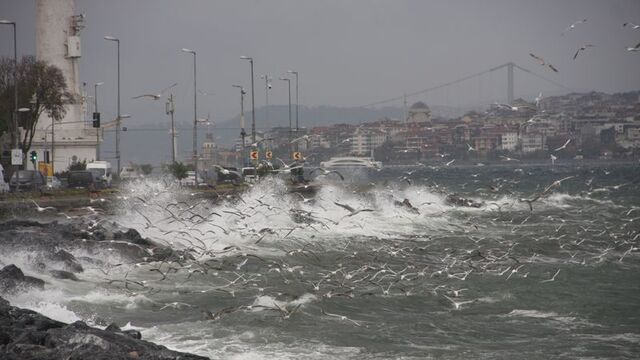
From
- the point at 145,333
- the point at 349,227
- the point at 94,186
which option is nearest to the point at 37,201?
the point at 94,186

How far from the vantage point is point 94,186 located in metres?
44.9

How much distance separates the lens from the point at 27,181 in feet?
145

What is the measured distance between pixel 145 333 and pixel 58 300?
3548mm

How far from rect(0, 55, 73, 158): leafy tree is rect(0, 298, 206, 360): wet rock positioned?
37630 millimetres

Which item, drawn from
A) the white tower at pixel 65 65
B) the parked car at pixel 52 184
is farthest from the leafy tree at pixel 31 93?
the white tower at pixel 65 65

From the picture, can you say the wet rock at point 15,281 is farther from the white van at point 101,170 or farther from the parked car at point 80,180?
the white van at point 101,170

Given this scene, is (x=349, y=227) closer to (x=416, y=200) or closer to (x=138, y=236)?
(x=138, y=236)

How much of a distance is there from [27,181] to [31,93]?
10.3m

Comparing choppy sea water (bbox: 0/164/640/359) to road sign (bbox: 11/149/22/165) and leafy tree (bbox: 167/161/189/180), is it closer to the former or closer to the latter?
road sign (bbox: 11/149/22/165)

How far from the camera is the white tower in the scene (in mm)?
61438

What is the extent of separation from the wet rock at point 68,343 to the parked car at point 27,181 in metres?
28.3

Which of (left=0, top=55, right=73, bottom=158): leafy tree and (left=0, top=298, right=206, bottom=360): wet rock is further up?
(left=0, top=55, right=73, bottom=158): leafy tree

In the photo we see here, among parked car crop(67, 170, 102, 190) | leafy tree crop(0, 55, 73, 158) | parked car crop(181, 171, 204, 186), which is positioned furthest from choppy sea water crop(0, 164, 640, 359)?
leafy tree crop(0, 55, 73, 158)

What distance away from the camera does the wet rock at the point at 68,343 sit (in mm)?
13094
